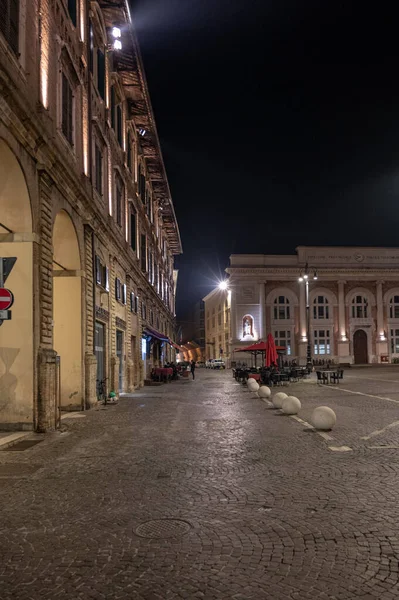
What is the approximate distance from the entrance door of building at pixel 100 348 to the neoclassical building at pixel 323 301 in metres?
51.2

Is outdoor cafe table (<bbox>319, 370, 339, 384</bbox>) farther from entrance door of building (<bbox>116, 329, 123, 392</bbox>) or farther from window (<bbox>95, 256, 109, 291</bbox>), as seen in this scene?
window (<bbox>95, 256, 109, 291</bbox>)

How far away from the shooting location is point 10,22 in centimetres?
1086

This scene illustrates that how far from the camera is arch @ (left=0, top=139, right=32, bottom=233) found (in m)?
11.0

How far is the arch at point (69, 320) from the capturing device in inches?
643

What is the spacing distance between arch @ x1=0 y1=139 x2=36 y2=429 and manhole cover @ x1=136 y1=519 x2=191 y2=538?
23.0ft

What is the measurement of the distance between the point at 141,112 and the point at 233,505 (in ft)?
89.3

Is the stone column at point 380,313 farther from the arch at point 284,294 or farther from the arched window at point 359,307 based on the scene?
the arch at point 284,294

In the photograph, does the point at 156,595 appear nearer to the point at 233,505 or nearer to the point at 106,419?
the point at 233,505

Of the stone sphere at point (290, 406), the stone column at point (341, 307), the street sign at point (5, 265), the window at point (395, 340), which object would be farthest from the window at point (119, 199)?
the window at point (395, 340)

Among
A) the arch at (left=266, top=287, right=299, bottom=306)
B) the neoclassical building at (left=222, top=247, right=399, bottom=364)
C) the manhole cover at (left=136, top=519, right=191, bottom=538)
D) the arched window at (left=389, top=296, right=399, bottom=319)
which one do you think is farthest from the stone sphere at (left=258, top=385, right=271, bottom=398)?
the arched window at (left=389, top=296, right=399, bottom=319)

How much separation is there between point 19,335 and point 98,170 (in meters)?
10.2

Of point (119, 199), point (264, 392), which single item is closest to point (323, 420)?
point (264, 392)

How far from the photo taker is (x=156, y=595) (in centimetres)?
369

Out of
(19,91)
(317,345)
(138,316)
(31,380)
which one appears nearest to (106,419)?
(31,380)
